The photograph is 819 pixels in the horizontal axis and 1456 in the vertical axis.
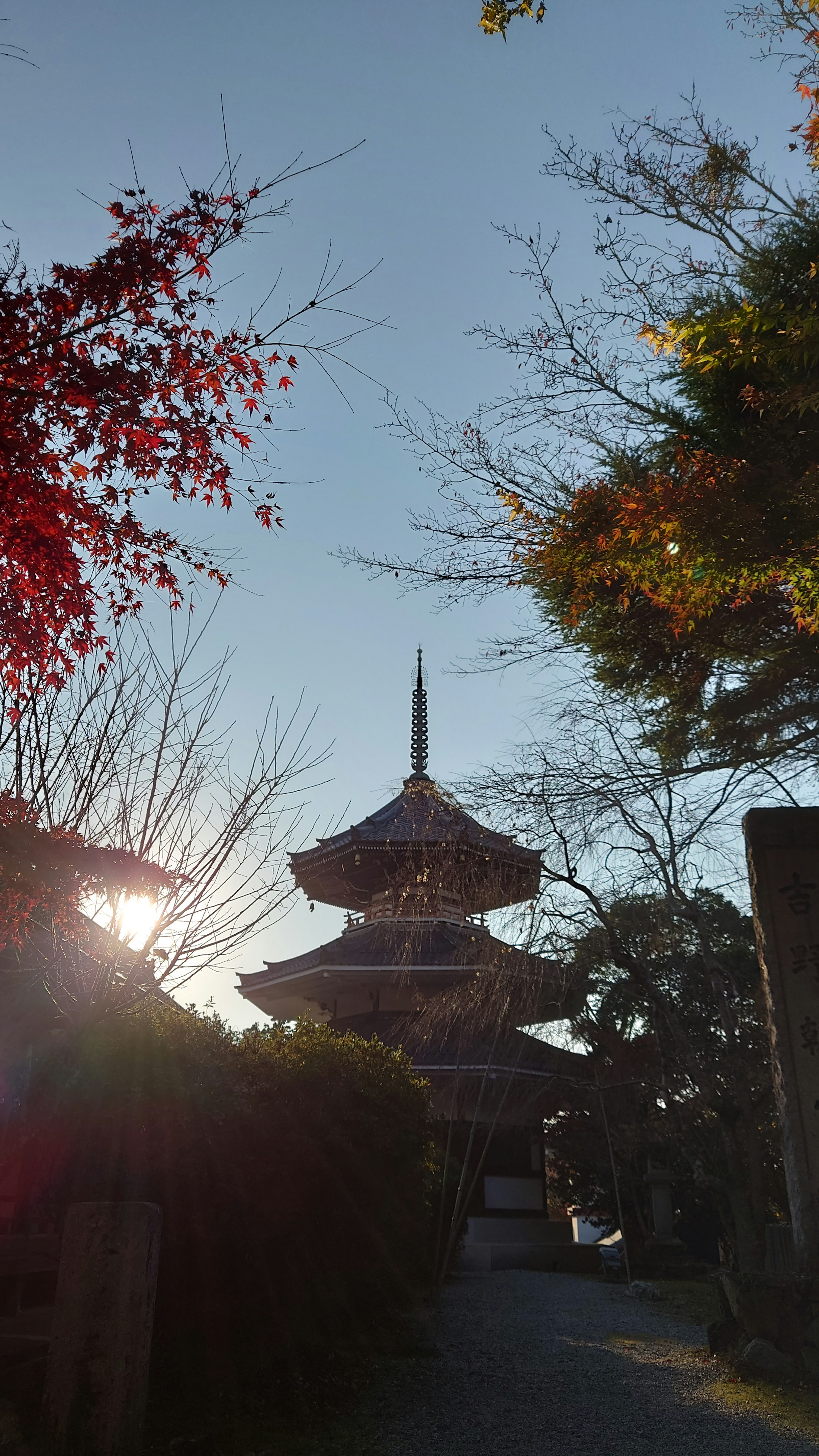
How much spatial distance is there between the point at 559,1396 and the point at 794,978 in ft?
11.4

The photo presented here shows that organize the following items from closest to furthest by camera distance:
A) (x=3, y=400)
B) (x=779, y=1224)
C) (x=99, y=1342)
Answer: (x=99, y=1342) → (x=3, y=400) → (x=779, y=1224)

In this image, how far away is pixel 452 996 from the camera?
10.6 m

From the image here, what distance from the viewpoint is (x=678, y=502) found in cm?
593

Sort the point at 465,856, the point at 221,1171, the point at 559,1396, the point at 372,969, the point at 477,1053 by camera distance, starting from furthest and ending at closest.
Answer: the point at 372,969, the point at 477,1053, the point at 465,856, the point at 559,1396, the point at 221,1171

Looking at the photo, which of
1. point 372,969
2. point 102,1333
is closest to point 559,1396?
point 102,1333

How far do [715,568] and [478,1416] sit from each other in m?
5.78

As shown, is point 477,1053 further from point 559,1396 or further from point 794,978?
point 794,978

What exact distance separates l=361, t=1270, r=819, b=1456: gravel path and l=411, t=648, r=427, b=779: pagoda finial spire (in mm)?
12446

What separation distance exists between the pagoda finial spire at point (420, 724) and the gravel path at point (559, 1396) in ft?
40.8

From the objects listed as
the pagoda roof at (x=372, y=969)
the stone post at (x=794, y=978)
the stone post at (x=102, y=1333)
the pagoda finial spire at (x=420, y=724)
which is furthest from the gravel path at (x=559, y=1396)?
the pagoda finial spire at (x=420, y=724)

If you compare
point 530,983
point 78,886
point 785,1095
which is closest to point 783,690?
point 785,1095

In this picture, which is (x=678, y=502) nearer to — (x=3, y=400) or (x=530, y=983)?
(x=3, y=400)

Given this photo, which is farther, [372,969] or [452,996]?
[372,969]

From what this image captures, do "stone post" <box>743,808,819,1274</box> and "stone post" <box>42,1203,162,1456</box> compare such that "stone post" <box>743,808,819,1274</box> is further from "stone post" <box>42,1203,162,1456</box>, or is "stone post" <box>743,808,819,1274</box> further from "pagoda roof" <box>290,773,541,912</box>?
"stone post" <box>42,1203,162,1456</box>
